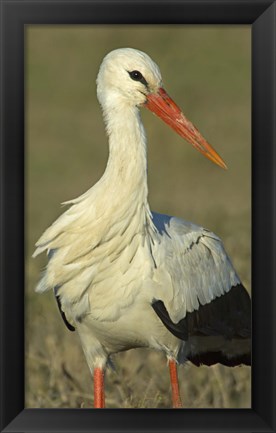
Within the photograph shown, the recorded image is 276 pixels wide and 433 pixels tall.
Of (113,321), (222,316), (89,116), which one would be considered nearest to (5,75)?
(113,321)

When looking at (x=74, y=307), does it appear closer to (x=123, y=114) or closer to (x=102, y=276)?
(x=102, y=276)

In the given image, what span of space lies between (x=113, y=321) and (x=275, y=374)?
0.94 meters

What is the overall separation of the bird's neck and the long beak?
0.10 metres

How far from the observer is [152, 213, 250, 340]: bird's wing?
4.97 metres

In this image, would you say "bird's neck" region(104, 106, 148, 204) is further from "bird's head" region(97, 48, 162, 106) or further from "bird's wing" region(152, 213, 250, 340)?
"bird's wing" region(152, 213, 250, 340)

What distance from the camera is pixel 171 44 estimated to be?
14.2 m

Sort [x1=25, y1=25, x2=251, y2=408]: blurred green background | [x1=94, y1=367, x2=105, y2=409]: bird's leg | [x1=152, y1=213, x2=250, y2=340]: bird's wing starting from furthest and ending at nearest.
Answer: [x1=25, y1=25, x2=251, y2=408]: blurred green background < [x1=94, y1=367, x2=105, y2=409]: bird's leg < [x1=152, y1=213, x2=250, y2=340]: bird's wing

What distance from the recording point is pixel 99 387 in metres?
5.32

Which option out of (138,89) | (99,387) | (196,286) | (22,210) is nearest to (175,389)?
(99,387)

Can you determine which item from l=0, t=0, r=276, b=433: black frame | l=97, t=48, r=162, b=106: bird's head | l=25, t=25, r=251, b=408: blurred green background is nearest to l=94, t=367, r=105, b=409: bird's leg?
l=25, t=25, r=251, b=408: blurred green background

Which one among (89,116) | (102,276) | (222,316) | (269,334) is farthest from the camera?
(89,116)

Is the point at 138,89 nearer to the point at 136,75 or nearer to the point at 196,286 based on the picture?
the point at 136,75

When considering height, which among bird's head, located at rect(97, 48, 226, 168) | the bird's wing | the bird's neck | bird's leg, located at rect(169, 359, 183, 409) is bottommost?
bird's leg, located at rect(169, 359, 183, 409)
